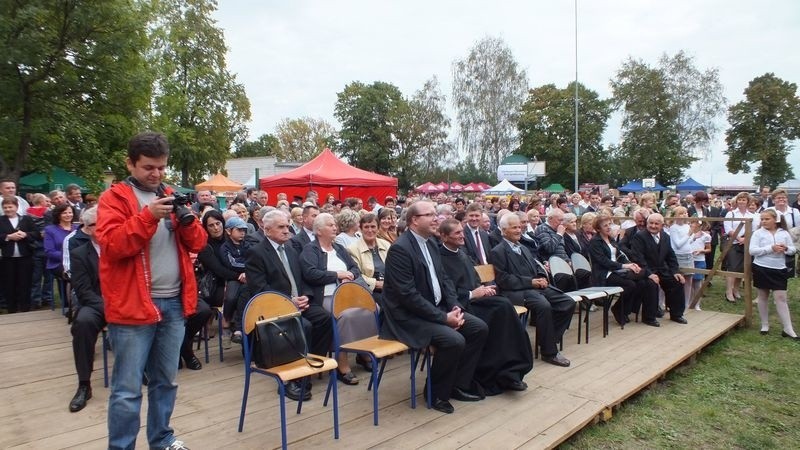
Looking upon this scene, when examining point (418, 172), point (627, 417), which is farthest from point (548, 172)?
point (627, 417)

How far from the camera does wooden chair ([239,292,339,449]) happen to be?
2.98 meters

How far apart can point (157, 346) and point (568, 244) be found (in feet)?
17.2

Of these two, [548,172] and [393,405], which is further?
[548,172]

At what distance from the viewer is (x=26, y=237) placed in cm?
658

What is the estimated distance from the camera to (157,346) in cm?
261

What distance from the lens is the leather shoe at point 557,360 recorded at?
15.3ft

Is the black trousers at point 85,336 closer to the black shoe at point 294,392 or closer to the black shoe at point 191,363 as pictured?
the black shoe at point 191,363

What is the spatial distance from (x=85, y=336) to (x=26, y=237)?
3.89 m

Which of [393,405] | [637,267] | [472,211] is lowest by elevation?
[393,405]

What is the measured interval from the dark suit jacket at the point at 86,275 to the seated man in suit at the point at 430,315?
222 cm

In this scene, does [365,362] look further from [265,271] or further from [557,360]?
[557,360]

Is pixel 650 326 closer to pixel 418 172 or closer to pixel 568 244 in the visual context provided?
pixel 568 244

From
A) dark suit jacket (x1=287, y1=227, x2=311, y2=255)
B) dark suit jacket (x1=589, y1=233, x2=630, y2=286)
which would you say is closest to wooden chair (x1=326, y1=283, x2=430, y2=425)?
dark suit jacket (x1=287, y1=227, x2=311, y2=255)

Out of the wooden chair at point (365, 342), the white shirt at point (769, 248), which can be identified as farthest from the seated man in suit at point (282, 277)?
the white shirt at point (769, 248)
